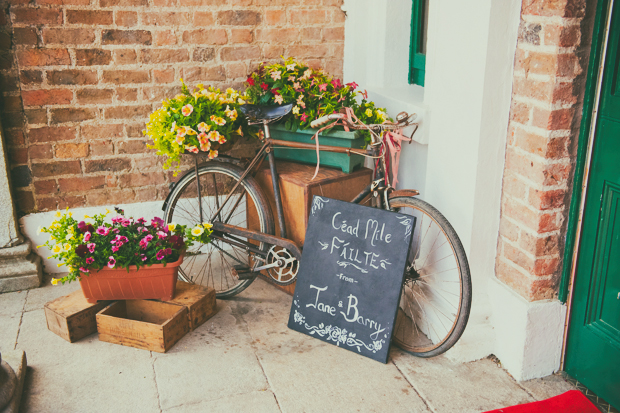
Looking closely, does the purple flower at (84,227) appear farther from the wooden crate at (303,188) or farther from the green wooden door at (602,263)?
the green wooden door at (602,263)

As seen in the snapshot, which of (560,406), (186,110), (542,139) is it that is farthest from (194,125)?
(560,406)

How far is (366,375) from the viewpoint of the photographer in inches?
97.3

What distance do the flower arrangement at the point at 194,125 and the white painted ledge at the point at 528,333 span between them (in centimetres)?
161

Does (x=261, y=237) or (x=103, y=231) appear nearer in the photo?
(x=103, y=231)

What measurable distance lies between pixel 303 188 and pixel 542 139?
3.95 ft

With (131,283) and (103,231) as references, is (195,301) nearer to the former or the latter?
(131,283)

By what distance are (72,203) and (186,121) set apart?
3.32ft

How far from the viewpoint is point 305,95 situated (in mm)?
3047

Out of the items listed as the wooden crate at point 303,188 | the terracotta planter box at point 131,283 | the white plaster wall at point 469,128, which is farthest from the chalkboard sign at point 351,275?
the terracotta planter box at point 131,283

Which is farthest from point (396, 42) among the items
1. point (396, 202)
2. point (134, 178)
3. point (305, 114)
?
point (134, 178)

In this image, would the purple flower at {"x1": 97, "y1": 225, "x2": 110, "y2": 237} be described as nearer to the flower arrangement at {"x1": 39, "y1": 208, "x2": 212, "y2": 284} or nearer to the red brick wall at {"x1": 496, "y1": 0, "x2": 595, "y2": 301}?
the flower arrangement at {"x1": 39, "y1": 208, "x2": 212, "y2": 284}

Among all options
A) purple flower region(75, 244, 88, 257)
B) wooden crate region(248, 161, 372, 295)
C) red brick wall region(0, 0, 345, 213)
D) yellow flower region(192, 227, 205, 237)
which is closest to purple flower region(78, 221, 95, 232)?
purple flower region(75, 244, 88, 257)

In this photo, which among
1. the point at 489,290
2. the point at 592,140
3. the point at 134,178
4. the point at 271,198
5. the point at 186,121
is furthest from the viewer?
the point at 134,178

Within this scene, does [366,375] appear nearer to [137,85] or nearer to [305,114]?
[305,114]
